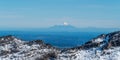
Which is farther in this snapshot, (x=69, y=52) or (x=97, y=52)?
(x=69, y=52)

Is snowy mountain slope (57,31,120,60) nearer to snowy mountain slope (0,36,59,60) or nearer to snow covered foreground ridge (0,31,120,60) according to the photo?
snow covered foreground ridge (0,31,120,60)

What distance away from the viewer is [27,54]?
73.5 meters

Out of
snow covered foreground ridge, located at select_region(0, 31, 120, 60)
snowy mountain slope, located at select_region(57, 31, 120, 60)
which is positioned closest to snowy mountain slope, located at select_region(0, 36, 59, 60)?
snow covered foreground ridge, located at select_region(0, 31, 120, 60)

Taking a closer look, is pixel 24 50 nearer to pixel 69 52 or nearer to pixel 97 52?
pixel 69 52

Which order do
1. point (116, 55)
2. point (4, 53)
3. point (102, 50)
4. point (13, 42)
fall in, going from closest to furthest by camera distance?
point (116, 55)
point (102, 50)
point (4, 53)
point (13, 42)

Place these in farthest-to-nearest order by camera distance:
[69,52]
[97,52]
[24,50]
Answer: [24,50], [69,52], [97,52]

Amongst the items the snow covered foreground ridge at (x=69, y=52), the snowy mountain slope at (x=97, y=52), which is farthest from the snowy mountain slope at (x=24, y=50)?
the snowy mountain slope at (x=97, y=52)

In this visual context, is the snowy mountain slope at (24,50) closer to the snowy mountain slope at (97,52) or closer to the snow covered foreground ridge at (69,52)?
the snow covered foreground ridge at (69,52)

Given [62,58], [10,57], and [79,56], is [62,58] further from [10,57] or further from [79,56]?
[10,57]

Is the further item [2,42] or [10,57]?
[2,42]

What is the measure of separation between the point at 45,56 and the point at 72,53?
5.80m

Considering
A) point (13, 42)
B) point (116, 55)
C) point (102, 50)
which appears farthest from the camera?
point (13, 42)

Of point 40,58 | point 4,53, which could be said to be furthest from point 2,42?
point 40,58

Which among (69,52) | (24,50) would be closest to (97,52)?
(69,52)
